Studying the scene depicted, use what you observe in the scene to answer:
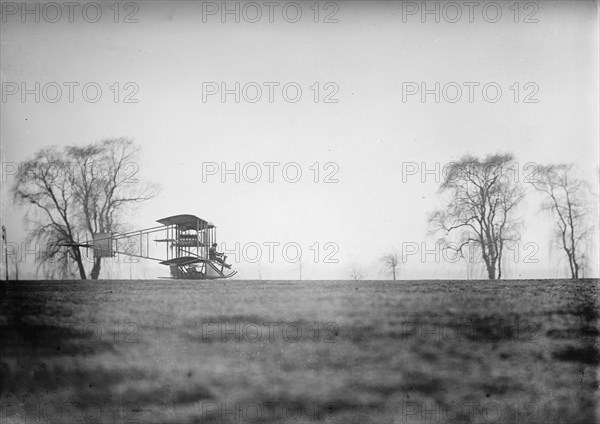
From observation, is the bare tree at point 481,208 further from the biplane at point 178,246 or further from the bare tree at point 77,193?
the bare tree at point 77,193

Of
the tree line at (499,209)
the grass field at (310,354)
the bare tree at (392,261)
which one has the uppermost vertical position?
the tree line at (499,209)

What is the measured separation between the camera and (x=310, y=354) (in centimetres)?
374

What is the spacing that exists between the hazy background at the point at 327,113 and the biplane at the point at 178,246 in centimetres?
6

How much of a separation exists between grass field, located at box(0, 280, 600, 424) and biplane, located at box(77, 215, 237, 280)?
93 millimetres

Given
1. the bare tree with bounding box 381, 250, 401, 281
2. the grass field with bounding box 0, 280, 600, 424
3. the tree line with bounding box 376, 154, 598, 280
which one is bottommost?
the grass field with bounding box 0, 280, 600, 424

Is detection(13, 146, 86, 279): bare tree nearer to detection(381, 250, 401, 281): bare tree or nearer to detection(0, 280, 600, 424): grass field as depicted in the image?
detection(0, 280, 600, 424): grass field

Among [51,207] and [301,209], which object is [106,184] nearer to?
[51,207]

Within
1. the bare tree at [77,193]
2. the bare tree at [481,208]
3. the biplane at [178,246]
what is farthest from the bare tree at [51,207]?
the bare tree at [481,208]

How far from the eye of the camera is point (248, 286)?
12.3 ft

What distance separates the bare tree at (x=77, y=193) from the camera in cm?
383

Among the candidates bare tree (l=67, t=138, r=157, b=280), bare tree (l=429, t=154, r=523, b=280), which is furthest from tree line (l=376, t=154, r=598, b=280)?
bare tree (l=67, t=138, r=157, b=280)

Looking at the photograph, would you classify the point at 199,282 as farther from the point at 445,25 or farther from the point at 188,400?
the point at 445,25

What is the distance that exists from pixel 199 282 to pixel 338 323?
83 centimetres

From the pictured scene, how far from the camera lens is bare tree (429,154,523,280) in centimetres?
378
